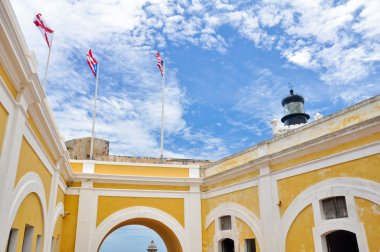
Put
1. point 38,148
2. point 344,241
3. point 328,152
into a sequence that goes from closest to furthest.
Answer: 1. point 38,148
2. point 328,152
3. point 344,241

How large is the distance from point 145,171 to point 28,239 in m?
6.38

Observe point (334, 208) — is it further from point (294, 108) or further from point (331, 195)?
point (294, 108)

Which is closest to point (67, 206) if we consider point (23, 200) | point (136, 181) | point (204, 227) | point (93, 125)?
point (136, 181)

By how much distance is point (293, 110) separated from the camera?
18.9 meters

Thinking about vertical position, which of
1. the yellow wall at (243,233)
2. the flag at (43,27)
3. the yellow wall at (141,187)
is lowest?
the yellow wall at (243,233)

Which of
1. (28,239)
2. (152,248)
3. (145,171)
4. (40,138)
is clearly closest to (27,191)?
(40,138)

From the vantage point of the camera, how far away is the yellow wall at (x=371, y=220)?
7309 mm

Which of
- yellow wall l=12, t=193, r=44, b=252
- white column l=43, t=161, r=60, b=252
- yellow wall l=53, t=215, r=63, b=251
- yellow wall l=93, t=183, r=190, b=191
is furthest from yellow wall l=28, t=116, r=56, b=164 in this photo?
yellow wall l=93, t=183, r=190, b=191

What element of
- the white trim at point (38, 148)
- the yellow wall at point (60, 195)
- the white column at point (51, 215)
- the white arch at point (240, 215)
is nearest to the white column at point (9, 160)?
the white trim at point (38, 148)

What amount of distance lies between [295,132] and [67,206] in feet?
25.9

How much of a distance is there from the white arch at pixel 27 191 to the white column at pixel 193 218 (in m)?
5.87

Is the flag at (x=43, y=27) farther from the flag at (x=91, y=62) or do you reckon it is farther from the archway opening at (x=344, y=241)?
the archway opening at (x=344, y=241)

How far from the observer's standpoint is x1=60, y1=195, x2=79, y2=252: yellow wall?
11961mm

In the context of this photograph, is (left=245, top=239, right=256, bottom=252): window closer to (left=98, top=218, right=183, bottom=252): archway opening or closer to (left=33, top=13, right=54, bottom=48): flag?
(left=98, top=218, right=183, bottom=252): archway opening
